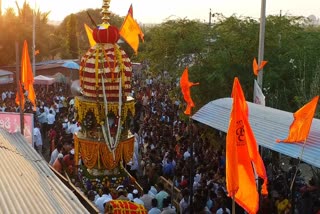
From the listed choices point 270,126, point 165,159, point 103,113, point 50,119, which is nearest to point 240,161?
point 270,126

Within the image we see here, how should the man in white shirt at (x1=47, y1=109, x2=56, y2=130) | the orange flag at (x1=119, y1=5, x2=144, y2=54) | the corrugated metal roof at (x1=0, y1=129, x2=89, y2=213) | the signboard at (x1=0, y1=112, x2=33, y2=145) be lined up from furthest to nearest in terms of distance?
1. the man in white shirt at (x1=47, y1=109, x2=56, y2=130)
2. the orange flag at (x1=119, y1=5, x2=144, y2=54)
3. the signboard at (x1=0, y1=112, x2=33, y2=145)
4. the corrugated metal roof at (x1=0, y1=129, x2=89, y2=213)

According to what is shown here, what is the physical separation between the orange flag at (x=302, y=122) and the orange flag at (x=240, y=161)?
2295mm

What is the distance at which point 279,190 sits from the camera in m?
11.4

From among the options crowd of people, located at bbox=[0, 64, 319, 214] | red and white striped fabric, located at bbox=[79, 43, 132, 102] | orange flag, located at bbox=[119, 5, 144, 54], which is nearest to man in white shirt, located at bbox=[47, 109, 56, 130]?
crowd of people, located at bbox=[0, 64, 319, 214]

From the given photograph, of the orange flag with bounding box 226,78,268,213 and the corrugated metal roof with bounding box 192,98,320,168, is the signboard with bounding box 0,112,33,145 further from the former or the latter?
the orange flag with bounding box 226,78,268,213

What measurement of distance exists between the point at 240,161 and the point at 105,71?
20.7ft

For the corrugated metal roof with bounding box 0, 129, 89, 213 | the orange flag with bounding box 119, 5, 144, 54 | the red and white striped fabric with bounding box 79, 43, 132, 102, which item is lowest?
the corrugated metal roof with bounding box 0, 129, 89, 213

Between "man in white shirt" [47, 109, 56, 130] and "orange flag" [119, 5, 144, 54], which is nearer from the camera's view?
"orange flag" [119, 5, 144, 54]

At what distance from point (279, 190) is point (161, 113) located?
9431mm

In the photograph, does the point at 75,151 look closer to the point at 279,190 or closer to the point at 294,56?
Answer: the point at 279,190

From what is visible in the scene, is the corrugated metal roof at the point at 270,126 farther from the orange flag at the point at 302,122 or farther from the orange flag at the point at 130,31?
the orange flag at the point at 130,31

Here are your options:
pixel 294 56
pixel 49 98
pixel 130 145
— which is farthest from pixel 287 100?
pixel 49 98

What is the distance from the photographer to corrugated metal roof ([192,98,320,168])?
934cm

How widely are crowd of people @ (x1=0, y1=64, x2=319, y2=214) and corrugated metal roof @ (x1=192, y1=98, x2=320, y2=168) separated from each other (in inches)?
30.2
